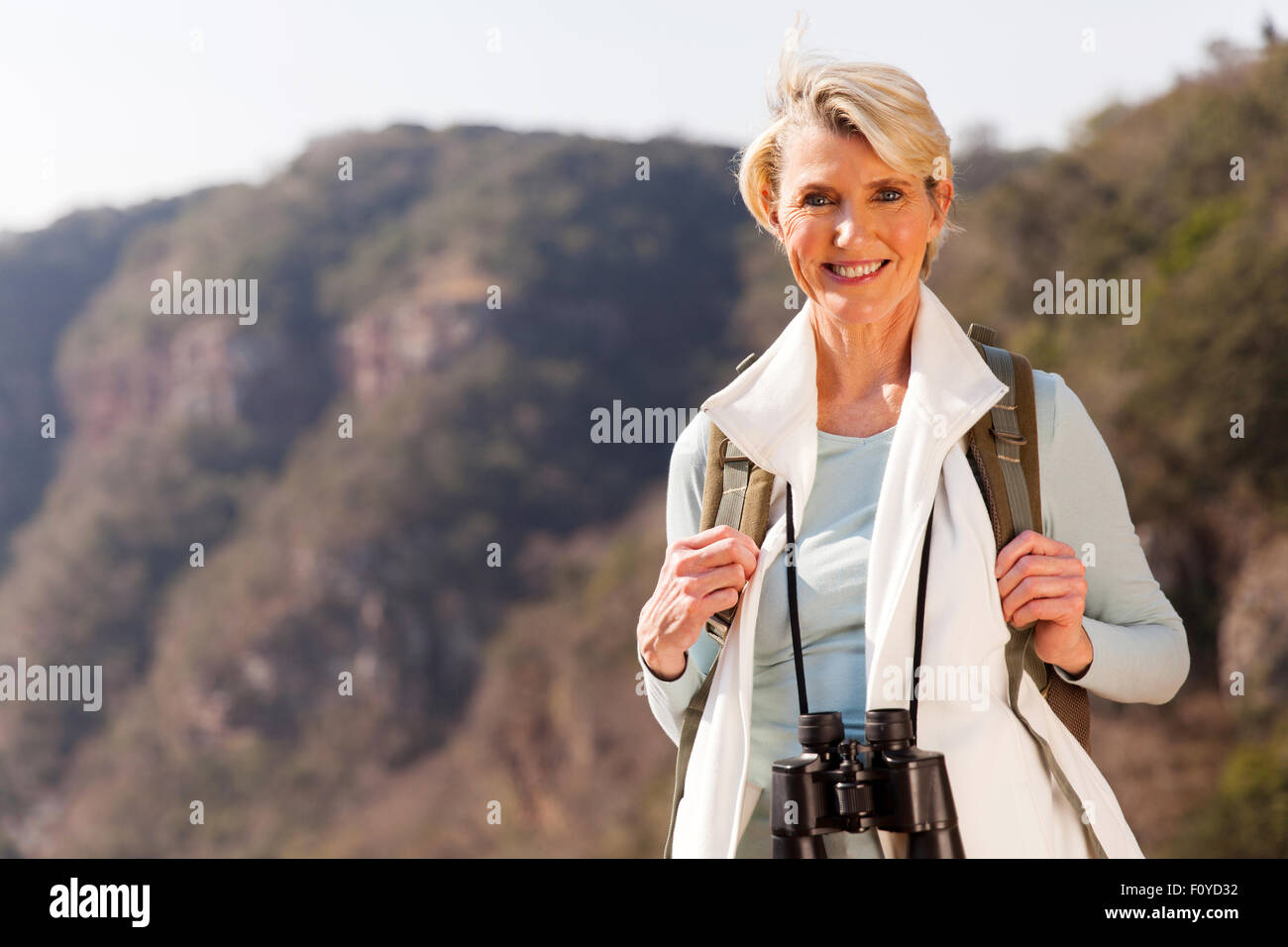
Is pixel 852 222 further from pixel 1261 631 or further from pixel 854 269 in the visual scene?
pixel 1261 631

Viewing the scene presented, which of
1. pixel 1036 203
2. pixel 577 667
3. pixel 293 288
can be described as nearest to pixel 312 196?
pixel 293 288

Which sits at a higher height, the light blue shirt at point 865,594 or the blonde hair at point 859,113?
the blonde hair at point 859,113

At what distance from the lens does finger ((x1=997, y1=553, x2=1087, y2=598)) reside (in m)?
2.00

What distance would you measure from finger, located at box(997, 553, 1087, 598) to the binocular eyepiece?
0.24m

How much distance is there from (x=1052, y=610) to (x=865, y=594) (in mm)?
252

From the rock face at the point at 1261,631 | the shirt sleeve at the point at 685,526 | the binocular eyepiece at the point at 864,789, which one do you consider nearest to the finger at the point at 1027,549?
the binocular eyepiece at the point at 864,789

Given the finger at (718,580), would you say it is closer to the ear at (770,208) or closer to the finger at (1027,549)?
the finger at (1027,549)

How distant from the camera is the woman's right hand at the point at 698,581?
2.08m

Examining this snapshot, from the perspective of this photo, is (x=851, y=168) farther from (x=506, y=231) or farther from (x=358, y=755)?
(x=506, y=231)

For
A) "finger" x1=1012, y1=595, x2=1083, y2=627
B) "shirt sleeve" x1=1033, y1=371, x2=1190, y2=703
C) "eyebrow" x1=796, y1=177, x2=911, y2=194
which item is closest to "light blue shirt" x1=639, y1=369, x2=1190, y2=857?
"shirt sleeve" x1=1033, y1=371, x2=1190, y2=703

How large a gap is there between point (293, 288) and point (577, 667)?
26.2 metres

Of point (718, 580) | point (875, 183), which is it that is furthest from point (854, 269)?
point (718, 580)

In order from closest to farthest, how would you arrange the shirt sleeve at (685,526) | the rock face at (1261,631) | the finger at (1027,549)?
the finger at (1027,549) < the shirt sleeve at (685,526) < the rock face at (1261,631)

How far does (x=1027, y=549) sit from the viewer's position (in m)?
2.02
